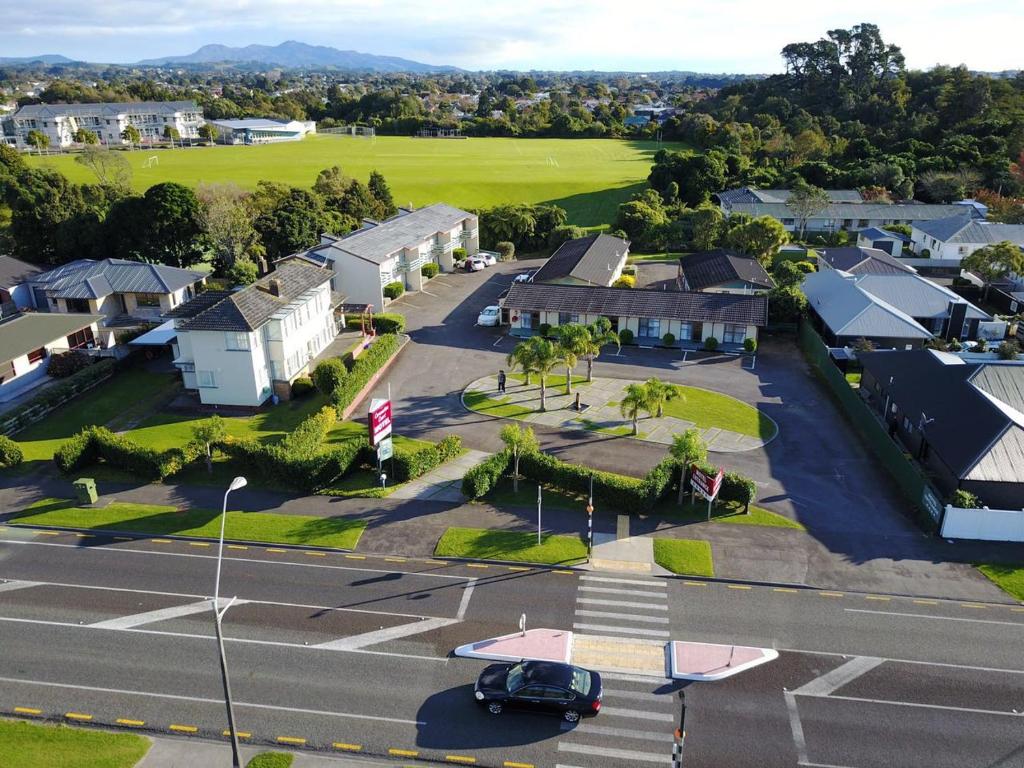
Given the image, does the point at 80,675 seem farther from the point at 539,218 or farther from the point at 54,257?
the point at 539,218

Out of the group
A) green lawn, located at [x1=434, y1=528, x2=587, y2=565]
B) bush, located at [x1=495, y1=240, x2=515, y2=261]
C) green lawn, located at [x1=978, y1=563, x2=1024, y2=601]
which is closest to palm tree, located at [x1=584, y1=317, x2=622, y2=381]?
green lawn, located at [x1=434, y1=528, x2=587, y2=565]

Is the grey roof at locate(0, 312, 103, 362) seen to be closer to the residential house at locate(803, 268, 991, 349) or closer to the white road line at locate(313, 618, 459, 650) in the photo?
the white road line at locate(313, 618, 459, 650)

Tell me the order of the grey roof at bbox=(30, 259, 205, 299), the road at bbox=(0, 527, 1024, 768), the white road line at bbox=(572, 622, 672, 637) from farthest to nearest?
the grey roof at bbox=(30, 259, 205, 299) < the white road line at bbox=(572, 622, 672, 637) < the road at bbox=(0, 527, 1024, 768)

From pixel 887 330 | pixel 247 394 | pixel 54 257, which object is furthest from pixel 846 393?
pixel 54 257

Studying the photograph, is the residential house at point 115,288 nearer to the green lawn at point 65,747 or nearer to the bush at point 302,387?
the bush at point 302,387

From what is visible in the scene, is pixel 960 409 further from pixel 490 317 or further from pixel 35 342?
pixel 35 342

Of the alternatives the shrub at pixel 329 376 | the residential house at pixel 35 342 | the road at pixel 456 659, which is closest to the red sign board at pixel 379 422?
the road at pixel 456 659
